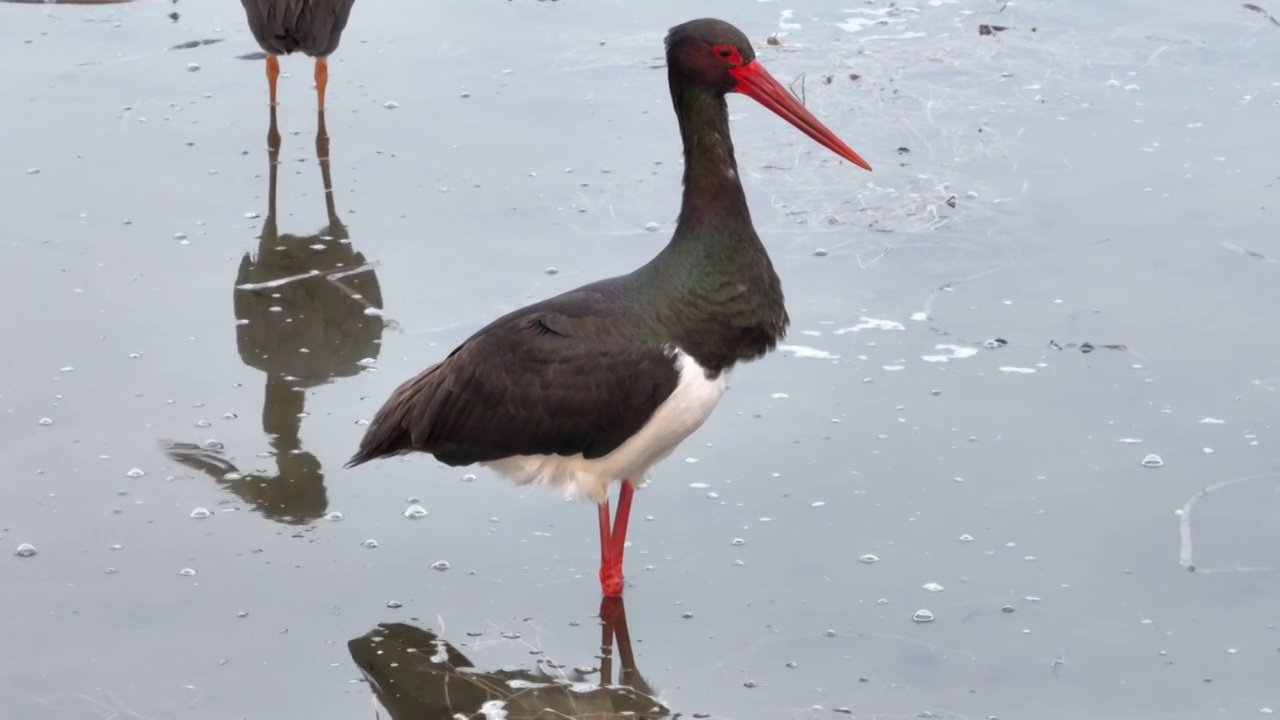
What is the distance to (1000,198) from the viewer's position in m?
7.80

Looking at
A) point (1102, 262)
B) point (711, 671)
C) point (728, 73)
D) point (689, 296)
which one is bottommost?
point (711, 671)

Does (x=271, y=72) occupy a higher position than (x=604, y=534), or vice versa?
(x=271, y=72)

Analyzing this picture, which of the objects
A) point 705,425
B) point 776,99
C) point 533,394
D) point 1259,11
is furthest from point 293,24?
point 1259,11

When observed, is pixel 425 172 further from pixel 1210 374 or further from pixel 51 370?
pixel 1210 374

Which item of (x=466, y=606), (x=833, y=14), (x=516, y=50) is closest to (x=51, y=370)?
(x=466, y=606)

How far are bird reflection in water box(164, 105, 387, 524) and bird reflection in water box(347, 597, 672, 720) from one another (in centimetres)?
84

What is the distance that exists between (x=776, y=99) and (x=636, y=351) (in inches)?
38.9

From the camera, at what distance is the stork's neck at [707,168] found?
5301 millimetres

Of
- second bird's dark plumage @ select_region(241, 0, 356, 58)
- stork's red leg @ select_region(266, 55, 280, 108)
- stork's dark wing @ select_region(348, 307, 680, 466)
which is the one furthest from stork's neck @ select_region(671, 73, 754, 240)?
stork's red leg @ select_region(266, 55, 280, 108)

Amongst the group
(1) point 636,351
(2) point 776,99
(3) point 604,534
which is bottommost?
(3) point 604,534

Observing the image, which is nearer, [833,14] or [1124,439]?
[1124,439]

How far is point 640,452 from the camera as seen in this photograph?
17.2 ft

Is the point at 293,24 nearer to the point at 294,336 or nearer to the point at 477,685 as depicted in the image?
the point at 294,336

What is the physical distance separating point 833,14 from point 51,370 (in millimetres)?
5059
